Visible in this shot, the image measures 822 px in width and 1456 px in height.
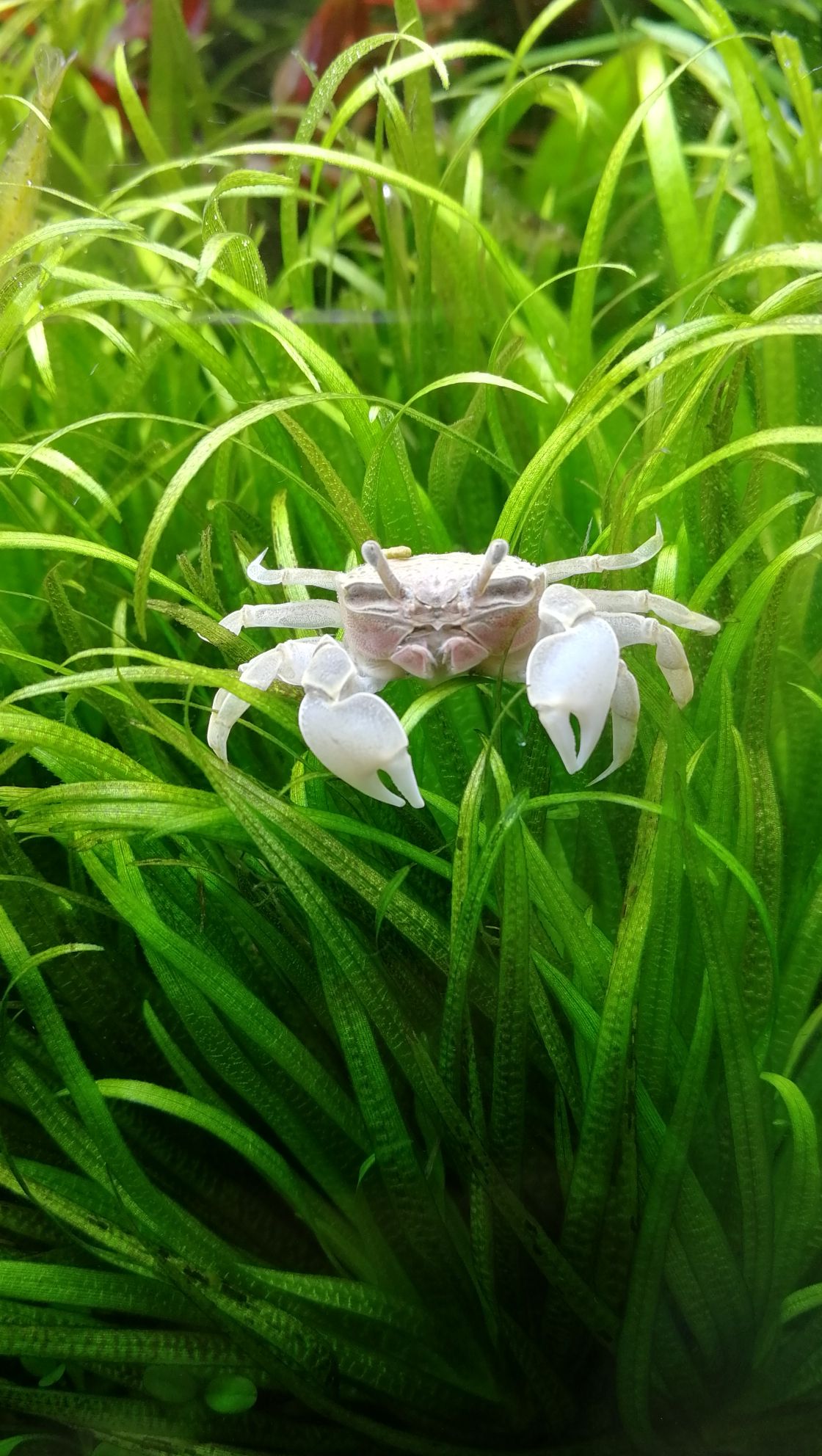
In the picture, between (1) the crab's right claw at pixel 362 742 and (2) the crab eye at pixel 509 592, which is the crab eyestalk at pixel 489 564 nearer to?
(2) the crab eye at pixel 509 592

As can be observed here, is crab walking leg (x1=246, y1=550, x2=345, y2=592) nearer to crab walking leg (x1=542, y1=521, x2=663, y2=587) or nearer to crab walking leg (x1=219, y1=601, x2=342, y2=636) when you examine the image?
crab walking leg (x1=219, y1=601, x2=342, y2=636)

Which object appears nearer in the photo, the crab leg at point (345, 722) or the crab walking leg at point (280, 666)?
the crab leg at point (345, 722)

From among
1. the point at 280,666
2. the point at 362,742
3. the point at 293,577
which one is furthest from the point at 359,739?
the point at 293,577

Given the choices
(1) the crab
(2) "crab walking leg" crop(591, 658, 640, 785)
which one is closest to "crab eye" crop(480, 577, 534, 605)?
(1) the crab

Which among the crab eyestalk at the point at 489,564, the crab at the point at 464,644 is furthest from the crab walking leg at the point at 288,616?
the crab eyestalk at the point at 489,564

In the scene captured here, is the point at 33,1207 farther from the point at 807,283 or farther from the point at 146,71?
the point at 146,71

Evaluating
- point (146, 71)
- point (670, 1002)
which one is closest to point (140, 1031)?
point (670, 1002)
